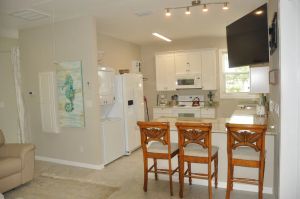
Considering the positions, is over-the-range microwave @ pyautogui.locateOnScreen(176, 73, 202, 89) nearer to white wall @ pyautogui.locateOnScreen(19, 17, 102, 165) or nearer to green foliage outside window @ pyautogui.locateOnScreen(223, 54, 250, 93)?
green foliage outside window @ pyautogui.locateOnScreen(223, 54, 250, 93)

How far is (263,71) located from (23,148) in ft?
13.1

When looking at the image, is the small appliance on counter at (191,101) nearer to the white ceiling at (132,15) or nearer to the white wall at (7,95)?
the white ceiling at (132,15)

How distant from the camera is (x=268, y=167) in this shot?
3141 millimetres

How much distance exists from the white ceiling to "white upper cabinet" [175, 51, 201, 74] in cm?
76

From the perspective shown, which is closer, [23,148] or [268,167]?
[268,167]

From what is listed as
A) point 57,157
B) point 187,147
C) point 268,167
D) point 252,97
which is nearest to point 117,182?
point 187,147

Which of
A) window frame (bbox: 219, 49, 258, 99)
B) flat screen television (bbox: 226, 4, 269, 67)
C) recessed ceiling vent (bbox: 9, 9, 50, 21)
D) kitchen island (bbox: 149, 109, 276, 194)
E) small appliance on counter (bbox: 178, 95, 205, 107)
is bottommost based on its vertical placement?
kitchen island (bbox: 149, 109, 276, 194)

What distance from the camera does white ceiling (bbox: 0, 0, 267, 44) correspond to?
11.8 ft

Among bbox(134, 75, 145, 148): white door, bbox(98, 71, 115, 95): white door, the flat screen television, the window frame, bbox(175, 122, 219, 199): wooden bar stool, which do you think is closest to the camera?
bbox(175, 122, 219, 199): wooden bar stool

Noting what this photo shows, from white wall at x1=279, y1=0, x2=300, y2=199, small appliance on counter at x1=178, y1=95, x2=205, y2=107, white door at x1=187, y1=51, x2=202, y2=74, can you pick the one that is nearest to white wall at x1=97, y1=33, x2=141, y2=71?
white door at x1=187, y1=51, x2=202, y2=74

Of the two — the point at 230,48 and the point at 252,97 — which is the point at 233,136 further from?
the point at 252,97

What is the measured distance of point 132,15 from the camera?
4234 mm

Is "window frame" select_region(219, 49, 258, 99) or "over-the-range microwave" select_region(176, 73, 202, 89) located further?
"over-the-range microwave" select_region(176, 73, 202, 89)

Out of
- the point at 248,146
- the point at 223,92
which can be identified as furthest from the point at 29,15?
the point at 223,92
